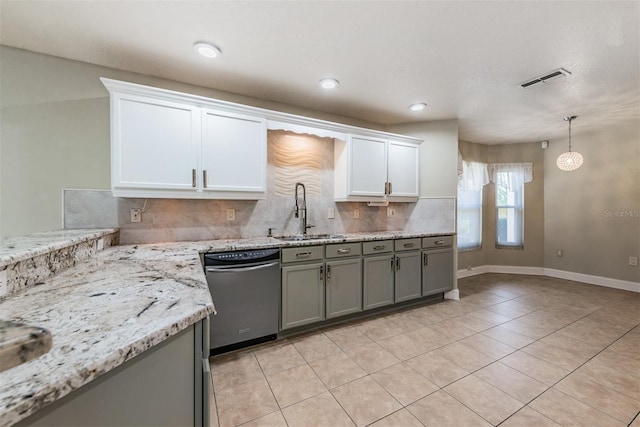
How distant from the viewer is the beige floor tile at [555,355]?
2129 mm

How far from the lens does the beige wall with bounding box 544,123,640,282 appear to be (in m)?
4.00

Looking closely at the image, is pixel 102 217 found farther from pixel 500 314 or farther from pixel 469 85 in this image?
pixel 500 314

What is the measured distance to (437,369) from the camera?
2.06 m

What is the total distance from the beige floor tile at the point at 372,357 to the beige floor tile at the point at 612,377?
4.61ft

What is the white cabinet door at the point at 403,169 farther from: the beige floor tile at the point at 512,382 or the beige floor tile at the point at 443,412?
the beige floor tile at the point at 443,412

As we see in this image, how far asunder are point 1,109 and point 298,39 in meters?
2.29

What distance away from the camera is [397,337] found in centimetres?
257

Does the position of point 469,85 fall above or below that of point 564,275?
above

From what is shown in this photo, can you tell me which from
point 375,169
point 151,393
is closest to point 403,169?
point 375,169

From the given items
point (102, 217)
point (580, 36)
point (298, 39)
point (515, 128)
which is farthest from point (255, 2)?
point (515, 128)

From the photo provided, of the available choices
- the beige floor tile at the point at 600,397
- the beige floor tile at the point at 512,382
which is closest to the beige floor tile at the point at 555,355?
the beige floor tile at the point at 600,397

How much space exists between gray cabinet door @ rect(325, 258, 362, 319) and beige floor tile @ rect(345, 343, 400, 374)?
465 mm

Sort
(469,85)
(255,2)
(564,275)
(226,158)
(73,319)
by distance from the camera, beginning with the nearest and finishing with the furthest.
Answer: (73,319) < (255,2) < (226,158) < (469,85) < (564,275)

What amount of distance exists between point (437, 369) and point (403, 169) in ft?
7.68
